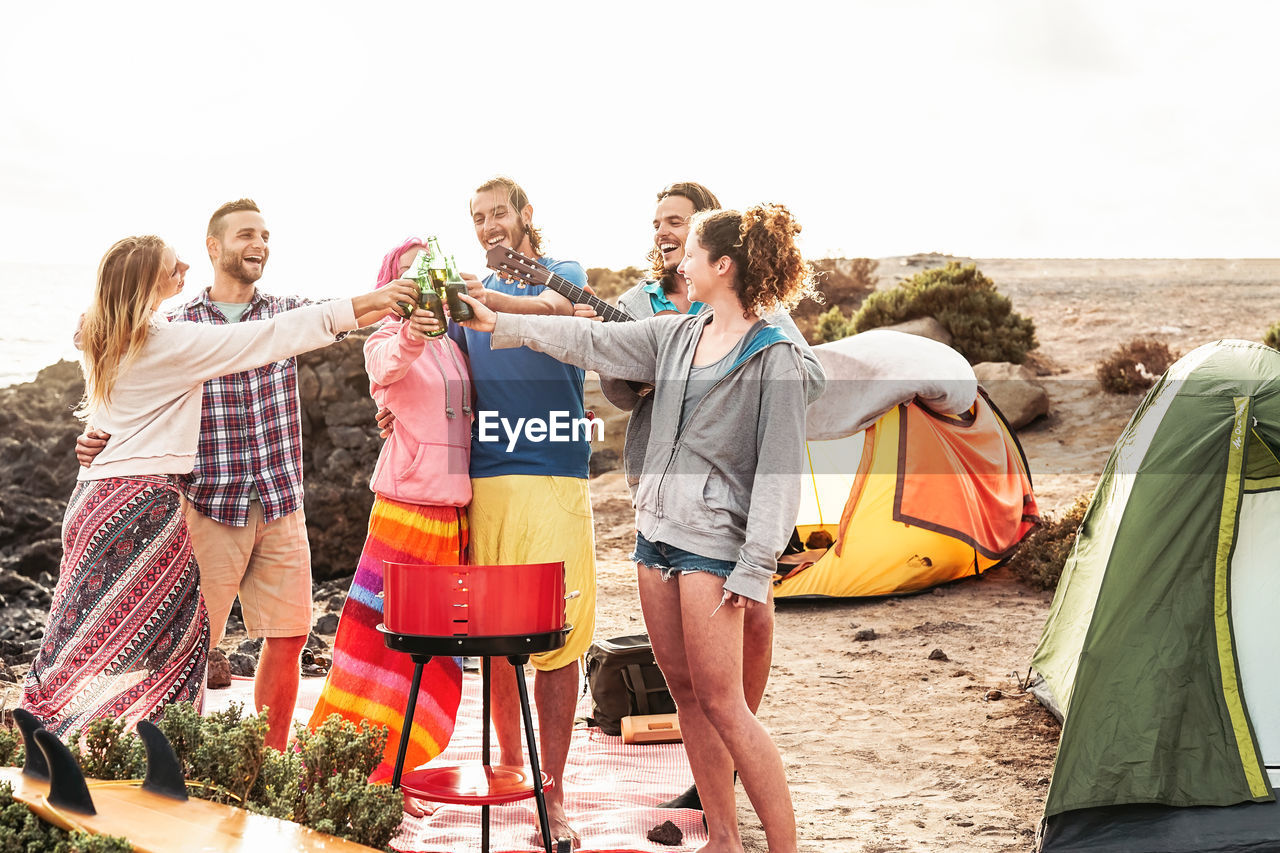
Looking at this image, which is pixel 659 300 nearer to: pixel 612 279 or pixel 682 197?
pixel 682 197

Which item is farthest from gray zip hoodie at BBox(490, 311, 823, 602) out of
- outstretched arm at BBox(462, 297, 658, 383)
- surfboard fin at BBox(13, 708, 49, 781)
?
surfboard fin at BBox(13, 708, 49, 781)

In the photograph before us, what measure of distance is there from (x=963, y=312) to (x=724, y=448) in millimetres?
13034

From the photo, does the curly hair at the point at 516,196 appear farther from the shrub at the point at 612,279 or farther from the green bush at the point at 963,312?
the shrub at the point at 612,279

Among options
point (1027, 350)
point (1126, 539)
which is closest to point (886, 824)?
point (1126, 539)

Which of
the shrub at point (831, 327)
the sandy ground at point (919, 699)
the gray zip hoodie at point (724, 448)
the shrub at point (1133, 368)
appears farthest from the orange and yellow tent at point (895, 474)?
the shrub at point (831, 327)

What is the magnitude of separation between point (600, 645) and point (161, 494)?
2490mm

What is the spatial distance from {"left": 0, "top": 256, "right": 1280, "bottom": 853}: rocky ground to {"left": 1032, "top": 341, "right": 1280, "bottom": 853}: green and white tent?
0.53m

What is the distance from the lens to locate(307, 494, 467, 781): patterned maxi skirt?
3635mm

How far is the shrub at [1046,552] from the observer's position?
26.5 feet

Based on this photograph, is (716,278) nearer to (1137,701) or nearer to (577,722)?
(1137,701)

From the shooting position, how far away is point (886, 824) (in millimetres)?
4145

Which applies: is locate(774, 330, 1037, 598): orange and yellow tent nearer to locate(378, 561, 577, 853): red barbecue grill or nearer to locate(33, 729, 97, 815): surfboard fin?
locate(378, 561, 577, 853): red barbecue grill

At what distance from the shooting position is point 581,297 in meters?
3.69

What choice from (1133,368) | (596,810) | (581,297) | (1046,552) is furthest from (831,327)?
(581,297)
